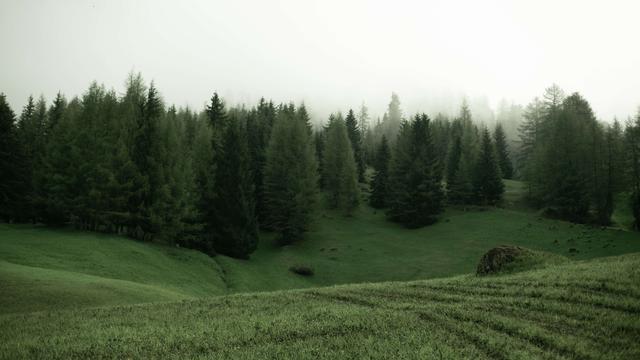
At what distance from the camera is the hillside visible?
91.6 ft

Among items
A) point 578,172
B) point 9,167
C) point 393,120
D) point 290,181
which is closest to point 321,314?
point 290,181

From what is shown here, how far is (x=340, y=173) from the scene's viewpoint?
3460 inches

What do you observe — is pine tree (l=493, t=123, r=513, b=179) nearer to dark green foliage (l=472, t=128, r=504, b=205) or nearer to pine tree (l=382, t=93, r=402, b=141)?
dark green foliage (l=472, t=128, r=504, b=205)

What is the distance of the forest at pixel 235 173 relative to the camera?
52938 millimetres

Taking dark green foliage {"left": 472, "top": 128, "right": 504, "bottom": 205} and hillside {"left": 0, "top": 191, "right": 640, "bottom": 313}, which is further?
dark green foliage {"left": 472, "top": 128, "right": 504, "bottom": 205}

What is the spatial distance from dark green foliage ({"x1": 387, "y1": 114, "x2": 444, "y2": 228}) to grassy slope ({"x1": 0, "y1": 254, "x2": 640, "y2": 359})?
55175 mm

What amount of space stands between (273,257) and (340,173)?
29292mm

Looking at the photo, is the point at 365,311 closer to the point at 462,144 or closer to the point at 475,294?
the point at 475,294

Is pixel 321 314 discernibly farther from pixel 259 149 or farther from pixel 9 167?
pixel 259 149

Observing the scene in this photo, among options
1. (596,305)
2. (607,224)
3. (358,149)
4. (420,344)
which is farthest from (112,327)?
(358,149)

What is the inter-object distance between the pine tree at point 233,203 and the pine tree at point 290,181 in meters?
Result: 8.82

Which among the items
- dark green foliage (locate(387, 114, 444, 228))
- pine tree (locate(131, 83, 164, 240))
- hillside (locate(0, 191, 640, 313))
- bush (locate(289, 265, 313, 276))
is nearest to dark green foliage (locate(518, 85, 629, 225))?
hillside (locate(0, 191, 640, 313))

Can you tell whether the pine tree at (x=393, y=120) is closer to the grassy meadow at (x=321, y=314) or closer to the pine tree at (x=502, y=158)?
the pine tree at (x=502, y=158)

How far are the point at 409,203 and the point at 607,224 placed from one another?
96.7 ft
